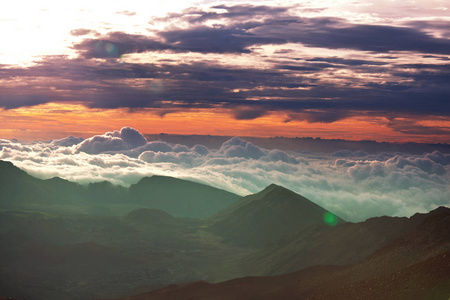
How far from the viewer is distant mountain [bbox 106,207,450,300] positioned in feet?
236

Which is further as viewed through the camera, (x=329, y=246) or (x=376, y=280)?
(x=329, y=246)

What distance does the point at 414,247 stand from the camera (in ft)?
317

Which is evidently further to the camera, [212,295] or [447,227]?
[212,295]

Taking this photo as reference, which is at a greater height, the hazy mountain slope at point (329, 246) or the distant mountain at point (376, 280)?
the distant mountain at point (376, 280)

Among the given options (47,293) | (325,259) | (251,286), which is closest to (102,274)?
(47,293)

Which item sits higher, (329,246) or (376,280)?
(376,280)

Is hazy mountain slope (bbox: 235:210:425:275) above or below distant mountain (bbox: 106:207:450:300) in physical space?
below

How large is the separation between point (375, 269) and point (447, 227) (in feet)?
64.4

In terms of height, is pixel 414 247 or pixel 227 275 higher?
pixel 414 247

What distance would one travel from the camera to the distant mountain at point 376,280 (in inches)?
2830

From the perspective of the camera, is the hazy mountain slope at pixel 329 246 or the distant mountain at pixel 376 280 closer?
the distant mountain at pixel 376 280

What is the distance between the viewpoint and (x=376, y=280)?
7762 cm

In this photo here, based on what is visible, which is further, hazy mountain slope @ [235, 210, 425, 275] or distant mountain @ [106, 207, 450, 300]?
hazy mountain slope @ [235, 210, 425, 275]

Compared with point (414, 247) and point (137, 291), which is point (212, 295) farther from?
point (137, 291)
